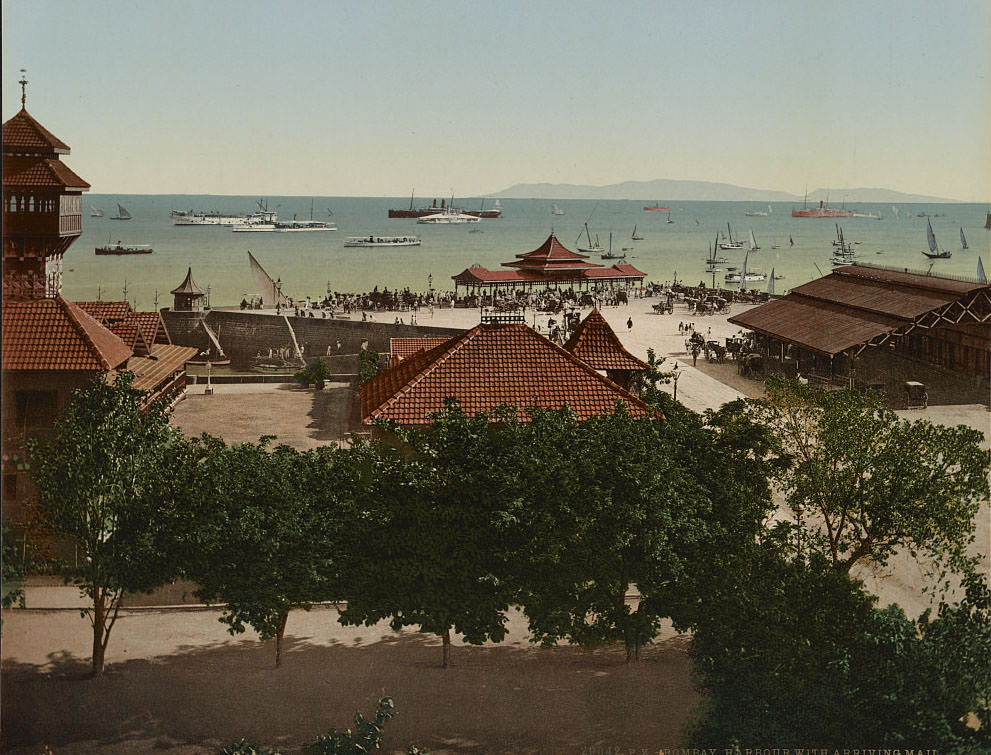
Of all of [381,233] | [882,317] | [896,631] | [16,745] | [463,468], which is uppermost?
[381,233]

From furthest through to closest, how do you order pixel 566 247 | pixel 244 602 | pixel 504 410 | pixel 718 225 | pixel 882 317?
1. pixel 718 225
2. pixel 882 317
3. pixel 566 247
4. pixel 504 410
5. pixel 244 602

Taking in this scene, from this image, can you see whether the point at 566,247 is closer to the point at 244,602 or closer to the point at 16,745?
the point at 244,602

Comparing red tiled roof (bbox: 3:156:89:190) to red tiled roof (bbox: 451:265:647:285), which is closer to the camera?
red tiled roof (bbox: 3:156:89:190)

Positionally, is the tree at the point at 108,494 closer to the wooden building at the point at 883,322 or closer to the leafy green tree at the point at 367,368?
the leafy green tree at the point at 367,368

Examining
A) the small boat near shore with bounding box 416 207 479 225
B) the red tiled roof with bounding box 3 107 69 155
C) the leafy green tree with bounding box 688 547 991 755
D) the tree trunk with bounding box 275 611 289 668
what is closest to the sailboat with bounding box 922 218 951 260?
the small boat near shore with bounding box 416 207 479 225

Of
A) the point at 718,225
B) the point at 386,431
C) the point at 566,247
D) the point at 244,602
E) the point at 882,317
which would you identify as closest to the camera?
the point at 244,602

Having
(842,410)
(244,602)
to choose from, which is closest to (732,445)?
(842,410)

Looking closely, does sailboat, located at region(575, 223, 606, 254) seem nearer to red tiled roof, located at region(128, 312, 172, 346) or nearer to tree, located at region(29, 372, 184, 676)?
red tiled roof, located at region(128, 312, 172, 346)

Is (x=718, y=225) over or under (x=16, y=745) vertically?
over
